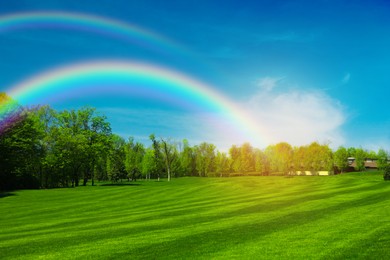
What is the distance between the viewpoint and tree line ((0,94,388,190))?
218 ft

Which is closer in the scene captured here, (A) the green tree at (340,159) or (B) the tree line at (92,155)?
(B) the tree line at (92,155)

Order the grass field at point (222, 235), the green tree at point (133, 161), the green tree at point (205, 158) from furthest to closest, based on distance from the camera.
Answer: the green tree at point (205, 158) → the green tree at point (133, 161) → the grass field at point (222, 235)

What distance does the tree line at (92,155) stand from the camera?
218ft

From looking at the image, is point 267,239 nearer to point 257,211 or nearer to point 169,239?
point 169,239

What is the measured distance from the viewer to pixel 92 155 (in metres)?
86.7

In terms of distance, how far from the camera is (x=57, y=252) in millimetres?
13555

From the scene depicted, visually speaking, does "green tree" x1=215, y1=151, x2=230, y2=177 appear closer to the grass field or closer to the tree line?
the tree line

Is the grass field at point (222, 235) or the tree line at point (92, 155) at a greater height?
the tree line at point (92, 155)

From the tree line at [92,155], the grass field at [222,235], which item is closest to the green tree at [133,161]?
the tree line at [92,155]

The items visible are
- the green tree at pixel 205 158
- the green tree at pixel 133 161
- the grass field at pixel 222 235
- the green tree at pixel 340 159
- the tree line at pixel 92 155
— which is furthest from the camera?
the green tree at pixel 205 158

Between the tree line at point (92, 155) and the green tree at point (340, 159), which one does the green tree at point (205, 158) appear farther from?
the green tree at point (340, 159)

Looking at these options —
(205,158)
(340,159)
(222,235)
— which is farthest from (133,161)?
(222,235)

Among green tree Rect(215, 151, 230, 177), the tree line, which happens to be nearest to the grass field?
the tree line

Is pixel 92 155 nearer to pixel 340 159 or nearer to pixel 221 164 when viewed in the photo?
pixel 221 164
